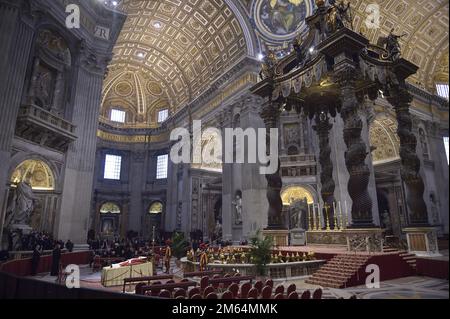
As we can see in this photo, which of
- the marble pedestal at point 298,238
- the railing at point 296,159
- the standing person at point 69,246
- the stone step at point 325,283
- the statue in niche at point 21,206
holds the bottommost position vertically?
the stone step at point 325,283

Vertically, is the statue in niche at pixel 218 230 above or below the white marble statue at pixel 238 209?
below

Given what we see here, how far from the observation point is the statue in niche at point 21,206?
1023 cm

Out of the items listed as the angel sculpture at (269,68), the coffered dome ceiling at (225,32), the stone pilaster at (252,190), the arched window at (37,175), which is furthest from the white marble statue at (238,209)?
the arched window at (37,175)

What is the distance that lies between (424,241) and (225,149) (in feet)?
41.4

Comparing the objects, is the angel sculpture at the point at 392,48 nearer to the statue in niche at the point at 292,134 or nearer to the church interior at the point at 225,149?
the church interior at the point at 225,149

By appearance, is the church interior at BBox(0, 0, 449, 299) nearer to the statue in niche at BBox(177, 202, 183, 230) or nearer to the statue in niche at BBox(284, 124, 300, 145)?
the statue in niche at BBox(284, 124, 300, 145)

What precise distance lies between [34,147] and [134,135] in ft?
60.4

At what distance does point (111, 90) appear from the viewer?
28922mm

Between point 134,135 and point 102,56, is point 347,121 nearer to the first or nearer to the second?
point 102,56

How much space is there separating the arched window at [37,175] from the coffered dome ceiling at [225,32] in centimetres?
1181

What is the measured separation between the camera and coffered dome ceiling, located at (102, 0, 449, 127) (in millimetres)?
18391

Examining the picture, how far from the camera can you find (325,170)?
11.6 metres

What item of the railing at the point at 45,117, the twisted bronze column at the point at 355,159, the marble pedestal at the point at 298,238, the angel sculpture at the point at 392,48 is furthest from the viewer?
the marble pedestal at the point at 298,238

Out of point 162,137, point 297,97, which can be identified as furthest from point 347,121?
point 162,137
